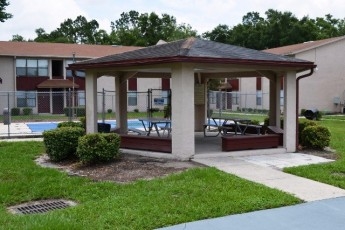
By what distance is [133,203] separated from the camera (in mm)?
6570

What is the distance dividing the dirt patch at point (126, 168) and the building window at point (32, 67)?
27.1 meters

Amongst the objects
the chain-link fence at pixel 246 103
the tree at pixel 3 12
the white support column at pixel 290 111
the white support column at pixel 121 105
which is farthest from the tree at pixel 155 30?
the white support column at pixel 290 111

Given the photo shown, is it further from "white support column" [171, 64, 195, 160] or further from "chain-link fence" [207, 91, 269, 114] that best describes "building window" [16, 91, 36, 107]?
"white support column" [171, 64, 195, 160]

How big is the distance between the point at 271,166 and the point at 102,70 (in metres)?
5.52

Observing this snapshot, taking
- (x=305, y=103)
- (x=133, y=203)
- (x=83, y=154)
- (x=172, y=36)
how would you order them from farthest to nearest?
1. (x=172, y=36)
2. (x=305, y=103)
3. (x=83, y=154)
4. (x=133, y=203)

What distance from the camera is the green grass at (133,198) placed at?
580 cm

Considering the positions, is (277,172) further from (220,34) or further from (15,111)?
(220,34)

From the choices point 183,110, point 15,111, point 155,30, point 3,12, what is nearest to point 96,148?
point 183,110

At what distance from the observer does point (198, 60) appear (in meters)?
10.5

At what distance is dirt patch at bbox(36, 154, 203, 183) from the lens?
349 inches

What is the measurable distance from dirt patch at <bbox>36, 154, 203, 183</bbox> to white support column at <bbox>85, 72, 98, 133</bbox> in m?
1.91

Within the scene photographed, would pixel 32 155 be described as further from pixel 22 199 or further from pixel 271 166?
pixel 271 166

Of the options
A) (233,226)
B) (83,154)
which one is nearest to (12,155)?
(83,154)

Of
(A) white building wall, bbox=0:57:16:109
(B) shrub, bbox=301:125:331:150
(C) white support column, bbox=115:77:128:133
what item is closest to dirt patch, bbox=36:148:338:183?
(B) shrub, bbox=301:125:331:150
